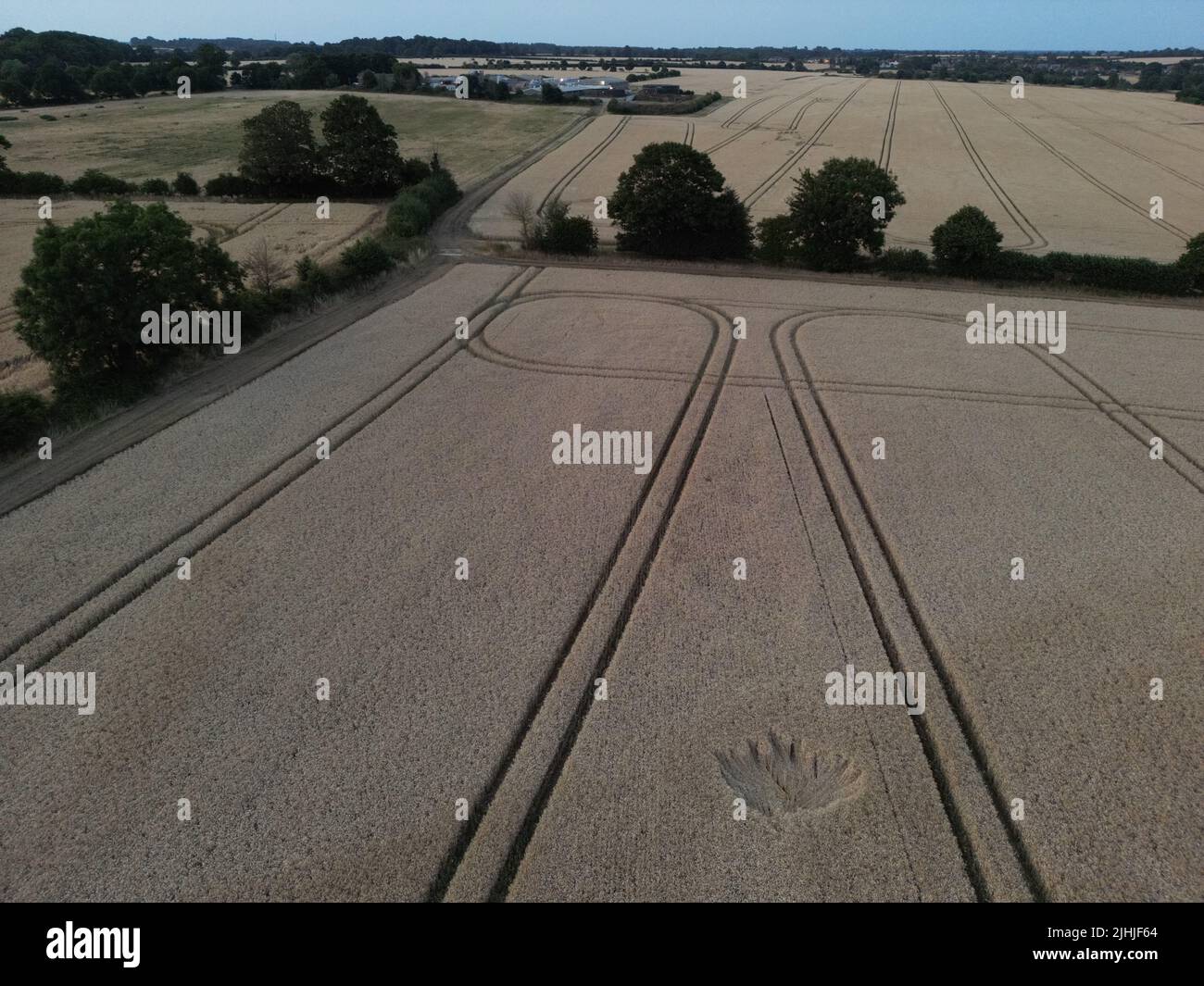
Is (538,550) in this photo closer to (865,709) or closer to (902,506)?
(865,709)

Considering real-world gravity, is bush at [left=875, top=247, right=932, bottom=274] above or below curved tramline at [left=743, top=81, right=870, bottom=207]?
below

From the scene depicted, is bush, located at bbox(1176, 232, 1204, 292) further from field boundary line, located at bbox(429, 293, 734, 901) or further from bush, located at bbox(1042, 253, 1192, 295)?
field boundary line, located at bbox(429, 293, 734, 901)

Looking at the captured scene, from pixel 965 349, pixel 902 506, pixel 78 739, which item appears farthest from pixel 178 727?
pixel 965 349

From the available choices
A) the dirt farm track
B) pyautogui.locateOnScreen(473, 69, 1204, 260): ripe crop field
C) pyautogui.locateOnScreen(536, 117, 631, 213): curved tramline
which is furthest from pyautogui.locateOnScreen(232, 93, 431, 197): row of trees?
the dirt farm track

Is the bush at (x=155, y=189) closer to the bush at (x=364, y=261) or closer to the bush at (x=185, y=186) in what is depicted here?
the bush at (x=185, y=186)

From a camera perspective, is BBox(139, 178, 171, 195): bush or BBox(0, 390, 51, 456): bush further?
BBox(139, 178, 171, 195): bush

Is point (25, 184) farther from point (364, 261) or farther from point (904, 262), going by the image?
point (904, 262)

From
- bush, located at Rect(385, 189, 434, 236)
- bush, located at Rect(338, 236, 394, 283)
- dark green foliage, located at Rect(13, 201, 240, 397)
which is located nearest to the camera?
dark green foliage, located at Rect(13, 201, 240, 397)

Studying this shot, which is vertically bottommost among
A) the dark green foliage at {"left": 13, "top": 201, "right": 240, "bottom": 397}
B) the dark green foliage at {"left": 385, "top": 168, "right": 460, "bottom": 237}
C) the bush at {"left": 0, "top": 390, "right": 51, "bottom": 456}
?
the bush at {"left": 0, "top": 390, "right": 51, "bottom": 456}
